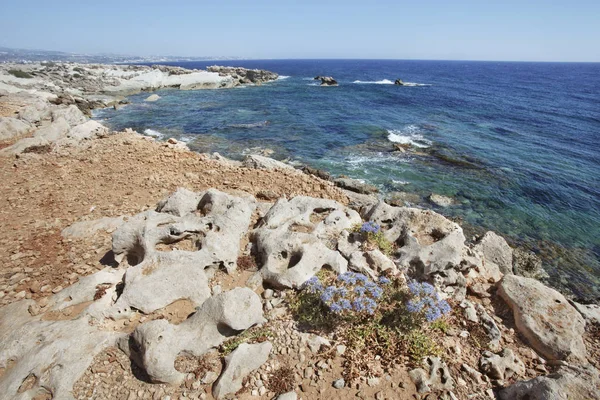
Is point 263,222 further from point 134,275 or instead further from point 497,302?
point 497,302

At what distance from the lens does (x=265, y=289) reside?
7203mm

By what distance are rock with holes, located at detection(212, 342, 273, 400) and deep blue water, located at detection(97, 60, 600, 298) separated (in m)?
13.4

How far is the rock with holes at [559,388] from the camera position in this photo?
4.65 m

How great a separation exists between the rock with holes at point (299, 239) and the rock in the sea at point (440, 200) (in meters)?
10.3

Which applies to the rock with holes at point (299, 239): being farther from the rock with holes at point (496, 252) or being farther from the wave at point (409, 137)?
the wave at point (409, 137)

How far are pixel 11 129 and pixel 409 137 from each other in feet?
103

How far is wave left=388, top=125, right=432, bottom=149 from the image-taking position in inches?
1123

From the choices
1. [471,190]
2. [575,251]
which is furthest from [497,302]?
[471,190]

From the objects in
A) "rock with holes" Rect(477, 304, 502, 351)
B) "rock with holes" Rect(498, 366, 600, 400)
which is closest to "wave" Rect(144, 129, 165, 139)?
"rock with holes" Rect(477, 304, 502, 351)

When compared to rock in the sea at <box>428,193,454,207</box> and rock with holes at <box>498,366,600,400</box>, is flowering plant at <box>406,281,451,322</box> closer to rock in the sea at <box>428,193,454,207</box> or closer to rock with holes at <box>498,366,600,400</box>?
rock with holes at <box>498,366,600,400</box>

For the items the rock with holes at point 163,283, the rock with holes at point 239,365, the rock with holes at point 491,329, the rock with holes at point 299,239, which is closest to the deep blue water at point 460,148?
the rock with holes at point 491,329

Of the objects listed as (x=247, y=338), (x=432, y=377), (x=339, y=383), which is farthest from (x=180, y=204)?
(x=432, y=377)

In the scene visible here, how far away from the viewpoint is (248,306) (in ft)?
19.5

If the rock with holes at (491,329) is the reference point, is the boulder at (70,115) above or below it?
above
